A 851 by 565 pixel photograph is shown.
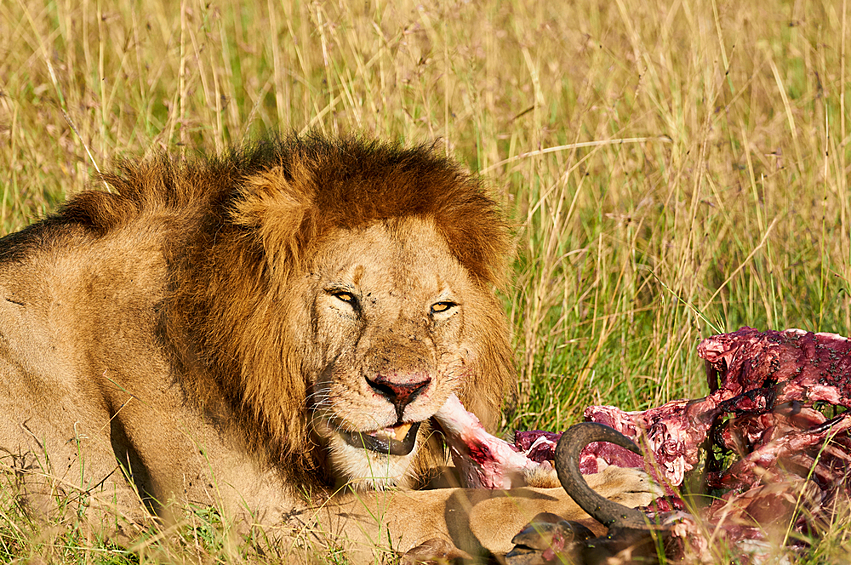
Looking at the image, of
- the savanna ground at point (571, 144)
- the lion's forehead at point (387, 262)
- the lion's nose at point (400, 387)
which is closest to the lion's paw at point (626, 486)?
the lion's nose at point (400, 387)

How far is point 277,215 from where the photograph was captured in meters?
2.78

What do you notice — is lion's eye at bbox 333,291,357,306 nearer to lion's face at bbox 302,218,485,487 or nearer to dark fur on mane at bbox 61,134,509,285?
lion's face at bbox 302,218,485,487

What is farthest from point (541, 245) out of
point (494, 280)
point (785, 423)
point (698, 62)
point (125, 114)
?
point (125, 114)

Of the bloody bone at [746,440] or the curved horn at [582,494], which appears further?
the bloody bone at [746,440]

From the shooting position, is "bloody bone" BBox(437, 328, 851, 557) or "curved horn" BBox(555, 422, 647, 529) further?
"bloody bone" BBox(437, 328, 851, 557)

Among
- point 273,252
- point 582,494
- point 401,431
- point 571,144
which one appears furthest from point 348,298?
point 571,144

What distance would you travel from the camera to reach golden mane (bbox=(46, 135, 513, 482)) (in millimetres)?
2812

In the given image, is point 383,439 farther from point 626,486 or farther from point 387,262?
point 626,486

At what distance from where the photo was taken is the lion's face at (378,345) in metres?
2.64

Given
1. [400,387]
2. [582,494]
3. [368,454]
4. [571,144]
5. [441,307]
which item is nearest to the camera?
[582,494]

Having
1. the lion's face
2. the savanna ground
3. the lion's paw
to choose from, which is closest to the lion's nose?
the lion's face

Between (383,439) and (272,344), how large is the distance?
0.46 m

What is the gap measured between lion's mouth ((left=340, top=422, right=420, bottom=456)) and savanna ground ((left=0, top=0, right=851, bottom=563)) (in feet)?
4.44

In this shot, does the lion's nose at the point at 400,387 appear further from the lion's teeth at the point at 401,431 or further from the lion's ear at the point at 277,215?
the lion's ear at the point at 277,215
